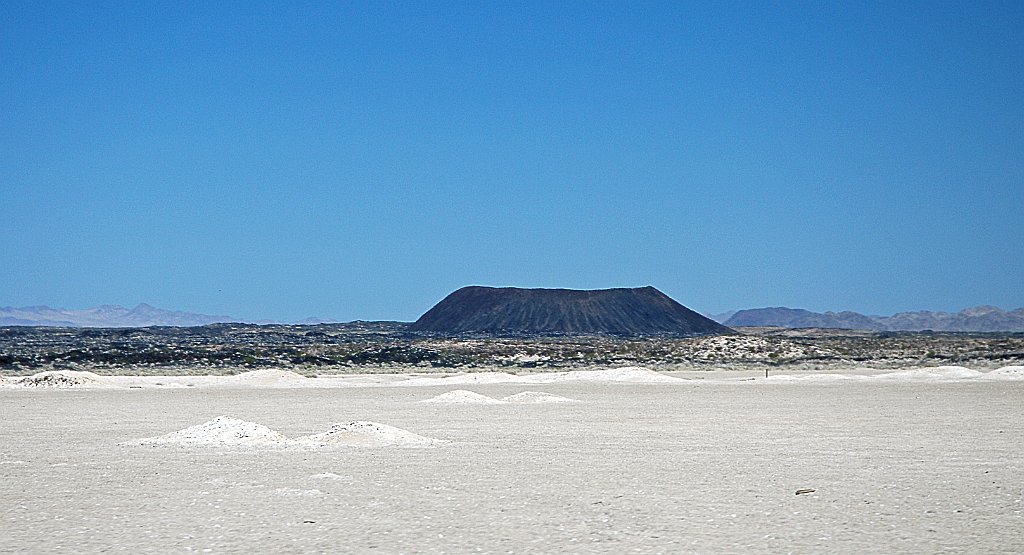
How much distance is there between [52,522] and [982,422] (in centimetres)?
1774

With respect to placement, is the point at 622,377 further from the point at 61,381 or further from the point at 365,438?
the point at 365,438

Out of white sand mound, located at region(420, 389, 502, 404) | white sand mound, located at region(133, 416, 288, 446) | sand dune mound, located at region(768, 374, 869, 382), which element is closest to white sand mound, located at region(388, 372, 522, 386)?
sand dune mound, located at region(768, 374, 869, 382)

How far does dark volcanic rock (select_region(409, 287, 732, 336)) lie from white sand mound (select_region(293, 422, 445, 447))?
110081 mm

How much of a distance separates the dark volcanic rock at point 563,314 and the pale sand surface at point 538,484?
346ft

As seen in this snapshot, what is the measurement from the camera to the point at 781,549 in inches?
350

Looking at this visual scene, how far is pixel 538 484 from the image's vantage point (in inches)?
508

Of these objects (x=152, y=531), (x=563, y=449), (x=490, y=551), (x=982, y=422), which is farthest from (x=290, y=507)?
(x=982, y=422)

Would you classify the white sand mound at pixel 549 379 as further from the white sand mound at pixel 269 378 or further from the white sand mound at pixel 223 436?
the white sand mound at pixel 223 436

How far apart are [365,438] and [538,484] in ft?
17.4

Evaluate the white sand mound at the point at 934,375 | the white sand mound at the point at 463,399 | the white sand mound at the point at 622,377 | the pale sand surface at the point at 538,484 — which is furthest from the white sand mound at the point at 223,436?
the white sand mound at the point at 934,375

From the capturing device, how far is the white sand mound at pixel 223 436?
17516mm

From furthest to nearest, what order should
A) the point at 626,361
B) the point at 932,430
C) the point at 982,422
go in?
the point at 626,361, the point at 982,422, the point at 932,430

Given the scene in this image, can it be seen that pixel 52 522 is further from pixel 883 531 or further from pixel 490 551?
pixel 883 531

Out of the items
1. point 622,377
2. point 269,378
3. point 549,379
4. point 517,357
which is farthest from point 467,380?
point 517,357
